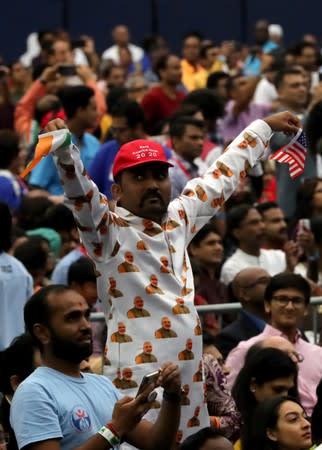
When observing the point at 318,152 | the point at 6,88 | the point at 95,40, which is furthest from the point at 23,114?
the point at 95,40

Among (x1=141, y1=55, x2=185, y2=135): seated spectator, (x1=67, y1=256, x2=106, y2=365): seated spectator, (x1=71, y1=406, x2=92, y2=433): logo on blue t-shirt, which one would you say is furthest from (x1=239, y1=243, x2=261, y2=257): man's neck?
(x1=71, y1=406, x2=92, y2=433): logo on blue t-shirt

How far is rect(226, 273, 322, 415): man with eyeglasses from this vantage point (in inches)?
347

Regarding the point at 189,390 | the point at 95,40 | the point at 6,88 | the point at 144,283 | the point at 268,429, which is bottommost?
the point at 95,40

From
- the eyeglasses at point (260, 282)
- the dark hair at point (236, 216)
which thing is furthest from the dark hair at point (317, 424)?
the dark hair at point (236, 216)

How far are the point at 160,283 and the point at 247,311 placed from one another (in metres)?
2.88

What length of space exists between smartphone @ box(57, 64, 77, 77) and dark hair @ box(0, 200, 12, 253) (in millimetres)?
7566

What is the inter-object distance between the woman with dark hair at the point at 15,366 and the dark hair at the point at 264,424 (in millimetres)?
1080

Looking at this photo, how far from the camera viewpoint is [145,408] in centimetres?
589

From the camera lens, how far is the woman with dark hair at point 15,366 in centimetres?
746

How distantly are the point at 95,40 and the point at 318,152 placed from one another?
48.5 feet

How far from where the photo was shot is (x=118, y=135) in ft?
37.5

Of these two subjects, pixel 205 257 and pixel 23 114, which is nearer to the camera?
pixel 205 257

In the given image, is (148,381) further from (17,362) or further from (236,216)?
(236,216)

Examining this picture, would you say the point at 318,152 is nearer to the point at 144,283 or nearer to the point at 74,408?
the point at 144,283
